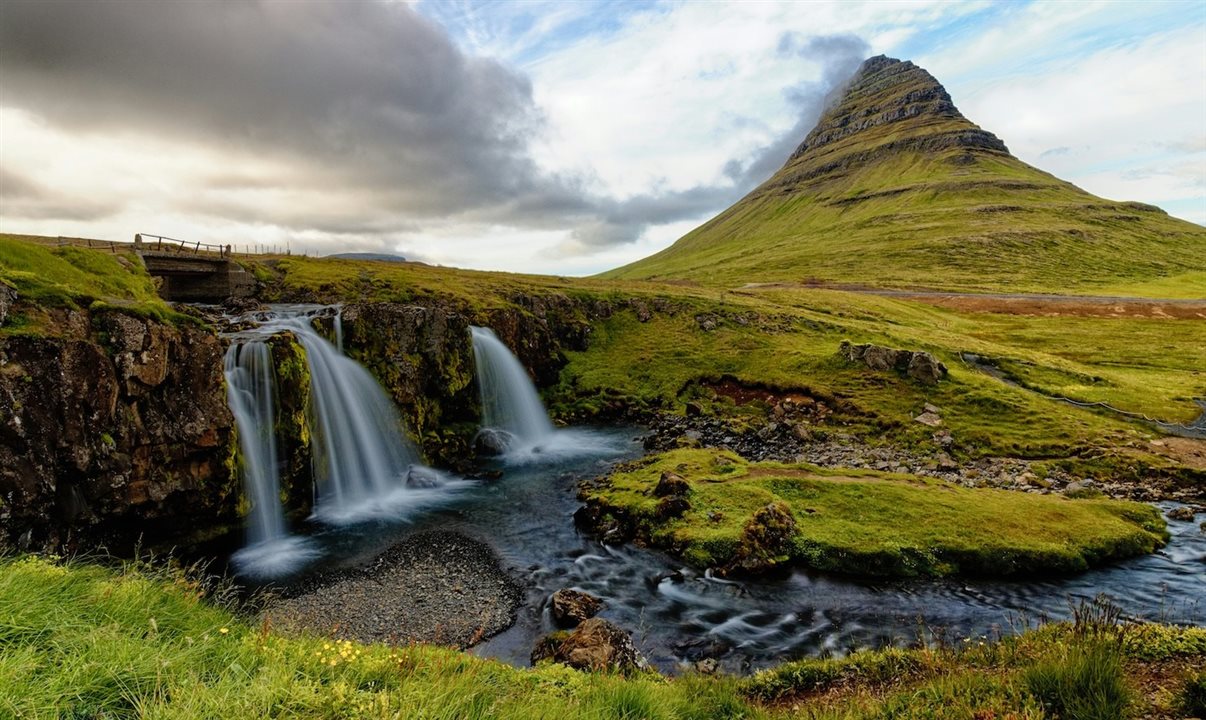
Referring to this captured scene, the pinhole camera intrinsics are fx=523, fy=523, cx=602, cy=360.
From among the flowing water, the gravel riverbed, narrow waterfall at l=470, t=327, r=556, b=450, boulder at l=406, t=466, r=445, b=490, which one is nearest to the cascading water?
the flowing water

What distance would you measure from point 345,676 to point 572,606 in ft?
39.1

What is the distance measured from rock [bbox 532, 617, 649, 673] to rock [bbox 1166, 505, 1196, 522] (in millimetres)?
28058

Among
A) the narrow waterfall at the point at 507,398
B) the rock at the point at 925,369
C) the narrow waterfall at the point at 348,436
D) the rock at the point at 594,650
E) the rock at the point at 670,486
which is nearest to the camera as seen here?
the rock at the point at 594,650

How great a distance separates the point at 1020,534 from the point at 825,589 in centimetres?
904

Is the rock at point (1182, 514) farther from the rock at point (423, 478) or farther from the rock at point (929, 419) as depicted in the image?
the rock at point (423, 478)

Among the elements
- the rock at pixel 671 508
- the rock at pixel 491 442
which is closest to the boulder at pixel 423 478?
the rock at pixel 491 442

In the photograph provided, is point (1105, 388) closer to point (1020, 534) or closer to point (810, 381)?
point (810, 381)

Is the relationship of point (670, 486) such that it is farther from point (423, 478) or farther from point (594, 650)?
point (423, 478)

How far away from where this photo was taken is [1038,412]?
3853cm

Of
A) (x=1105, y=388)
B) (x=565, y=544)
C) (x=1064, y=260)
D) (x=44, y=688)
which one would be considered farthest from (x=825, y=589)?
(x=1064, y=260)

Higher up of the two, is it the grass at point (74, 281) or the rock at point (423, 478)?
the grass at point (74, 281)

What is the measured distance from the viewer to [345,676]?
6.86 metres

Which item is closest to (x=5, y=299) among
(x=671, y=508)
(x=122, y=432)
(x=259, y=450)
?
(x=122, y=432)

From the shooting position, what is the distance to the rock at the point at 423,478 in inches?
1297
